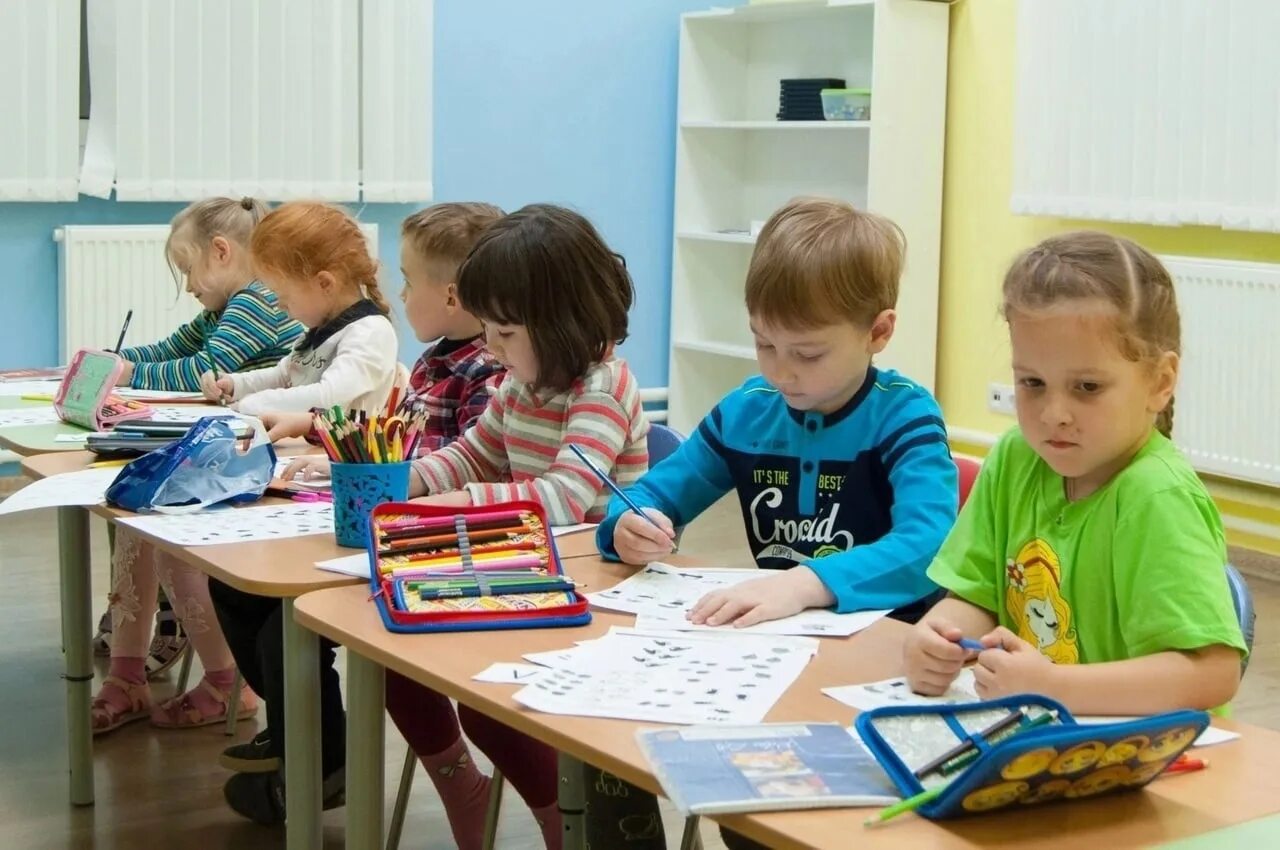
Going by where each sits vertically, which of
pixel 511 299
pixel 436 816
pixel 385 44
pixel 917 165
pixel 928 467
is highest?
pixel 385 44

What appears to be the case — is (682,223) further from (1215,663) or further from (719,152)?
(1215,663)

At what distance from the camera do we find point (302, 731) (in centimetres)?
181

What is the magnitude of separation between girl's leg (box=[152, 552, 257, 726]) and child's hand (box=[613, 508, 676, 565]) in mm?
1233

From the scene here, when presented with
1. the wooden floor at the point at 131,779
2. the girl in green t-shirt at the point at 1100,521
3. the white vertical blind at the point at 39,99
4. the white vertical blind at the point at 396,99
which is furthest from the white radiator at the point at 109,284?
the girl in green t-shirt at the point at 1100,521

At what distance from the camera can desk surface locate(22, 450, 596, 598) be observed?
1745mm

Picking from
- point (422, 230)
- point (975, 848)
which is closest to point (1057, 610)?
point (975, 848)

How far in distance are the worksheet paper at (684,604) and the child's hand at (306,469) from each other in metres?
0.72

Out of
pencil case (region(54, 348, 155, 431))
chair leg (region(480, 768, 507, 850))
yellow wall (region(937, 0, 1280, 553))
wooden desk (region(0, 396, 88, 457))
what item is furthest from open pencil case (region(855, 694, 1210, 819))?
yellow wall (region(937, 0, 1280, 553))

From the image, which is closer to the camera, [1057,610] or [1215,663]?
[1215,663]

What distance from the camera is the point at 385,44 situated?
18.2ft

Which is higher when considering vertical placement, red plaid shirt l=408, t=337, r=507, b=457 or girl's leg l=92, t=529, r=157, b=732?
red plaid shirt l=408, t=337, r=507, b=457

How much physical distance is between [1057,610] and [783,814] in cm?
52

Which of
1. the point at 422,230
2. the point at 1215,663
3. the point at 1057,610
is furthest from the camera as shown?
the point at 422,230

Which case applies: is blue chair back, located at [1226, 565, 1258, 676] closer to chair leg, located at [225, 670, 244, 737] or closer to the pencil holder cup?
the pencil holder cup
